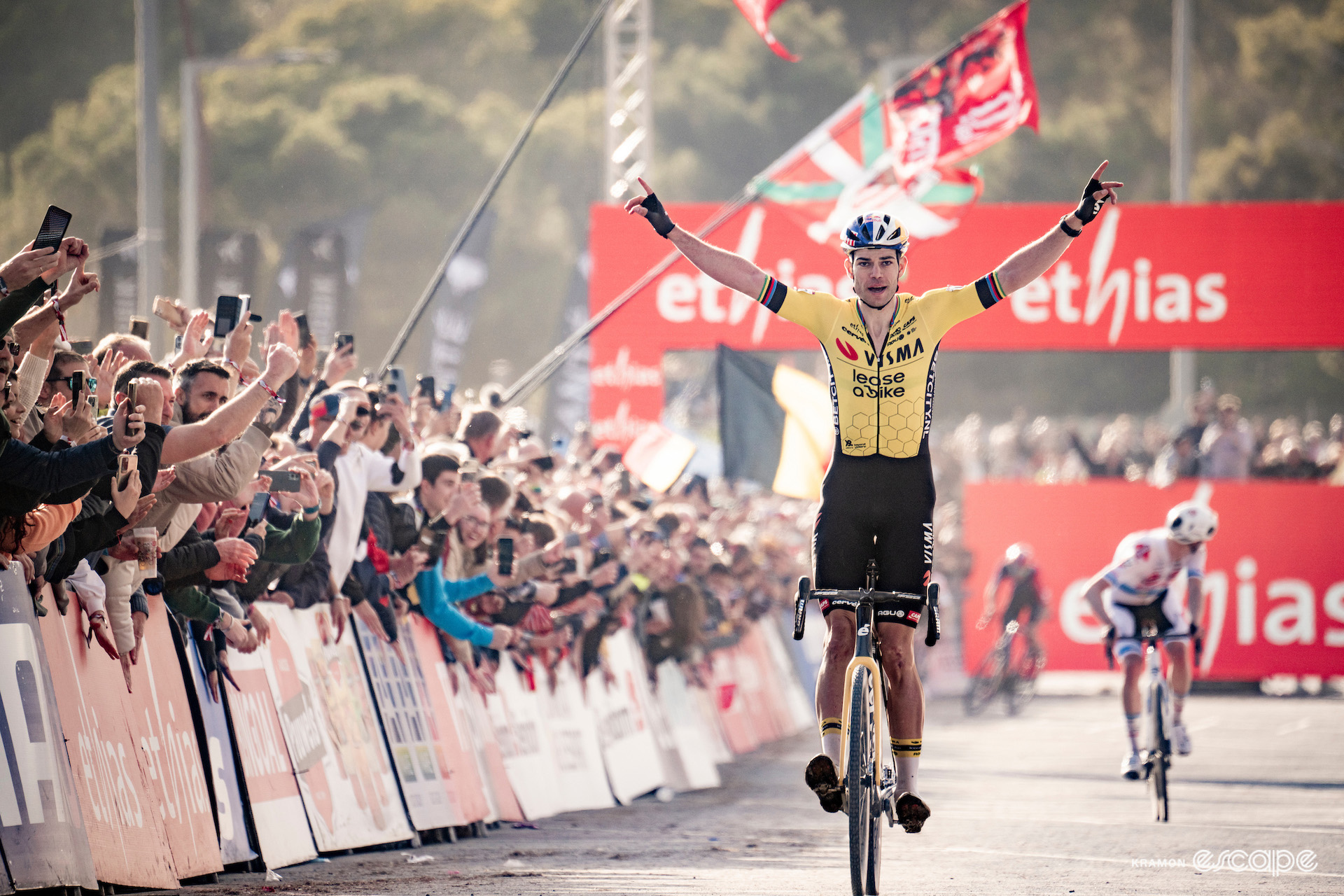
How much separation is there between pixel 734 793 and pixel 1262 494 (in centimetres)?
1393

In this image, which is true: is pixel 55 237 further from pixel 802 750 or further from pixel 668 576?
pixel 802 750

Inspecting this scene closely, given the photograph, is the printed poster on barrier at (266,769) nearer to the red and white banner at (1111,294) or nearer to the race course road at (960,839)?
the race course road at (960,839)

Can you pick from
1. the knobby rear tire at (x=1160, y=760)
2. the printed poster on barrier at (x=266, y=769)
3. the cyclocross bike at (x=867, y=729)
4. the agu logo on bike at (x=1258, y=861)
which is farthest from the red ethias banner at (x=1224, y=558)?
the cyclocross bike at (x=867, y=729)

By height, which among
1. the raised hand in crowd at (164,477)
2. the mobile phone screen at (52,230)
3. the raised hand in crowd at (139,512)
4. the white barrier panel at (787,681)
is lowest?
the white barrier panel at (787,681)

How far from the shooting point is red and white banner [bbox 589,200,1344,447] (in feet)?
70.0

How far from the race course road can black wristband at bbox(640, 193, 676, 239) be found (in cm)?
256

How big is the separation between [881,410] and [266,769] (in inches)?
120

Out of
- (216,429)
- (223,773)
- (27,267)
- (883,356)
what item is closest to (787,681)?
(223,773)

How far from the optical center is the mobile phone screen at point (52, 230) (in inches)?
259

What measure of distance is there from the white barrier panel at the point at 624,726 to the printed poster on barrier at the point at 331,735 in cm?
350

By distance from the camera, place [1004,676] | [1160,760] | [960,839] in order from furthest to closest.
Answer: [1004,676] < [1160,760] < [960,839]

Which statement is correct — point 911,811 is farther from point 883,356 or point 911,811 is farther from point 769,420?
point 769,420

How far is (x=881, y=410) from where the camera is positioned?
7.74 m

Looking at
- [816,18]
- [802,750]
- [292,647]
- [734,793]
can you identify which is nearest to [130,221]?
[816,18]
